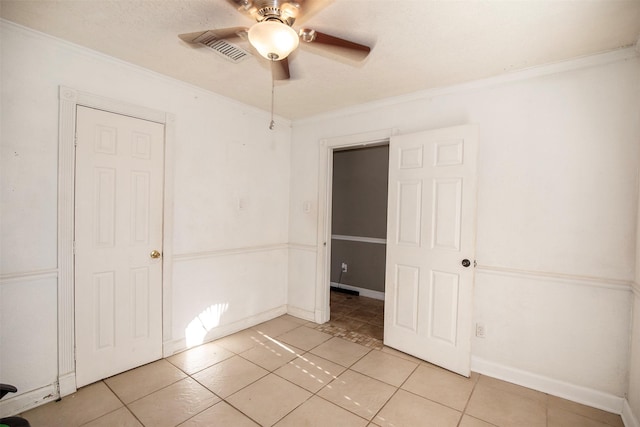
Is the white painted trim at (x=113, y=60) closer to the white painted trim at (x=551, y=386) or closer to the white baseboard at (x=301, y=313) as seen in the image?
the white baseboard at (x=301, y=313)

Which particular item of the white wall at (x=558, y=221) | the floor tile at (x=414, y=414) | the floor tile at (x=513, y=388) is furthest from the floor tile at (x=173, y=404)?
the white wall at (x=558, y=221)

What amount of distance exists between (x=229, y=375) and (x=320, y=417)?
0.89m

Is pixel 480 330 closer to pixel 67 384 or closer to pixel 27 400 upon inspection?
pixel 67 384

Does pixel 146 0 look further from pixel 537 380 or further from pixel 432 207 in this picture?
pixel 537 380

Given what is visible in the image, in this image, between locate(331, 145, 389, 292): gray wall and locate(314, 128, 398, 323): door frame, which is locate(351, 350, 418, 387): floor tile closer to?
locate(314, 128, 398, 323): door frame

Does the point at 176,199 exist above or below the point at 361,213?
above

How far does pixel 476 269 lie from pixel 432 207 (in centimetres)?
66

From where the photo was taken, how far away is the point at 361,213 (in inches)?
195

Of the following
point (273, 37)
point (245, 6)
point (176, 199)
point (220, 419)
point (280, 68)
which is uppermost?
point (245, 6)

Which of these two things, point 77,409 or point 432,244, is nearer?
point 77,409

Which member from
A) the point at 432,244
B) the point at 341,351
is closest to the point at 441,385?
the point at 341,351

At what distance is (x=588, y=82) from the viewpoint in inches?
86.8

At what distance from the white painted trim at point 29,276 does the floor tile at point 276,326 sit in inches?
77.3

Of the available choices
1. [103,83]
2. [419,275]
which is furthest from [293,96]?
[419,275]
